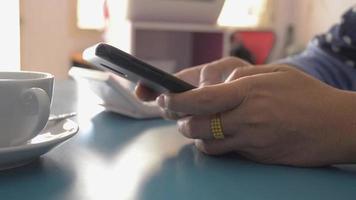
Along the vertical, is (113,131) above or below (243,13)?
below

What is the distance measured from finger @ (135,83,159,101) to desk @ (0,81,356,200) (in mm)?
76

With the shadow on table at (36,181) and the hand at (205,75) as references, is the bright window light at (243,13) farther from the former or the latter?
the shadow on table at (36,181)

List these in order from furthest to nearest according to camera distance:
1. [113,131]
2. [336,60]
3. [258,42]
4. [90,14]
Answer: [258,42] → [90,14] → [336,60] → [113,131]

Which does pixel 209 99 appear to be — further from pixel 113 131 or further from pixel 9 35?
pixel 9 35

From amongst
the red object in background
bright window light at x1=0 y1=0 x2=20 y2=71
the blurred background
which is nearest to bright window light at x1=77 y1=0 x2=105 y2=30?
the blurred background

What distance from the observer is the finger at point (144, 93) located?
1.93 ft

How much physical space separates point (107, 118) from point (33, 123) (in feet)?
0.87

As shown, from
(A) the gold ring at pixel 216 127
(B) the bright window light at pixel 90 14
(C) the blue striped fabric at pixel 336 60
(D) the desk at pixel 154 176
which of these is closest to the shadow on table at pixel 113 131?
(D) the desk at pixel 154 176

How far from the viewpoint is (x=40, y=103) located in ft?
1.31

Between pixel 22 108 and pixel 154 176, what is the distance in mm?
130

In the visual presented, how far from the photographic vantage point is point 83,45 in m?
2.53

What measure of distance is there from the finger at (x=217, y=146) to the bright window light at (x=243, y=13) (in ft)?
7.73

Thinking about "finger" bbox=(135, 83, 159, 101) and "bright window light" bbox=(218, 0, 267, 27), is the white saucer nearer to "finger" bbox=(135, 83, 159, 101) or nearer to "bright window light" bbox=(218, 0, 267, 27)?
"finger" bbox=(135, 83, 159, 101)

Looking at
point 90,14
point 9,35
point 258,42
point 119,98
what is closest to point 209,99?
point 119,98
